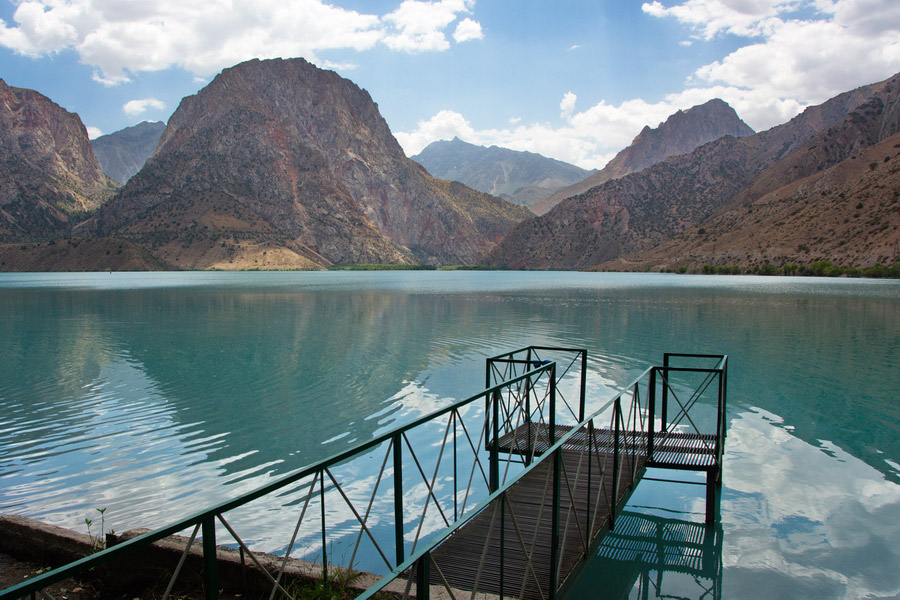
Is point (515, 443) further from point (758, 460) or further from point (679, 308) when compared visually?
point (679, 308)

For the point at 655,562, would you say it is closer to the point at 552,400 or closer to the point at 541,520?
the point at 541,520

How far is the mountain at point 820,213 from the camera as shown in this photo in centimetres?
10494

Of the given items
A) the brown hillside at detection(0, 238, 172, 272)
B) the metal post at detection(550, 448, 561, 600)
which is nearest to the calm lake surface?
the metal post at detection(550, 448, 561, 600)

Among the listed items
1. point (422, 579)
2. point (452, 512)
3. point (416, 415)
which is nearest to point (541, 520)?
point (422, 579)

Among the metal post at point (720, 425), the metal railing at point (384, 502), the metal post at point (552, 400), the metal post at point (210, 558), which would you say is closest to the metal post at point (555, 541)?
the metal railing at point (384, 502)

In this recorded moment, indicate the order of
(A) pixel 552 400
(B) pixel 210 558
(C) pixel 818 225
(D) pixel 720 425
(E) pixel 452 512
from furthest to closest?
(C) pixel 818 225 → (D) pixel 720 425 → (A) pixel 552 400 → (E) pixel 452 512 → (B) pixel 210 558

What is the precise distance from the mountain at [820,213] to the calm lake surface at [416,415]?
262ft

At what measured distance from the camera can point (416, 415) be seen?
16.3 metres

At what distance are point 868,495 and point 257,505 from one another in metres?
11.1

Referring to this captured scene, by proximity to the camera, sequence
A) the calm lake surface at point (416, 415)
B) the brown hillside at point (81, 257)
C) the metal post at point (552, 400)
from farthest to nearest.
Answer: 1. the brown hillside at point (81, 257)
2. the metal post at point (552, 400)
3. the calm lake surface at point (416, 415)

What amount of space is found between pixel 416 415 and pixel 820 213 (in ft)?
428

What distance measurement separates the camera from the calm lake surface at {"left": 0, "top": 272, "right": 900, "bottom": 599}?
916cm

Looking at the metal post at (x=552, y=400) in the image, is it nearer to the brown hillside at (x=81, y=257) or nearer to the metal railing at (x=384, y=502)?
the metal railing at (x=384, y=502)

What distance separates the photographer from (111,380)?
20453 millimetres
